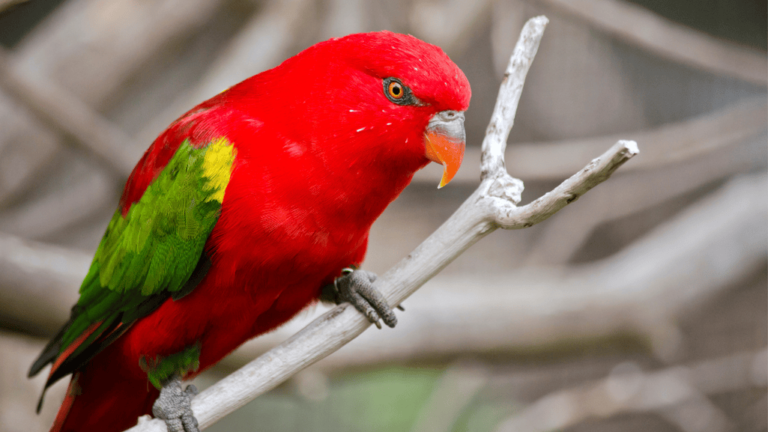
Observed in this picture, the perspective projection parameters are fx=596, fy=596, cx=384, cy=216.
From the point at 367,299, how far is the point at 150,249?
42 cm

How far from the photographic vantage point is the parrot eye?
100cm

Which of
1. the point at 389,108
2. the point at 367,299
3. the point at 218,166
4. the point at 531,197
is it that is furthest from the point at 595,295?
the point at 218,166

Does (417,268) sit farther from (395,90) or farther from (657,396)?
(657,396)

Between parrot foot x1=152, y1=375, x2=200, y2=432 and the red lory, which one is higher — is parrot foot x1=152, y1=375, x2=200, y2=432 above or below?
below

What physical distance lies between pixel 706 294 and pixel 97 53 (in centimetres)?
281

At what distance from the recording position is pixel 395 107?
1.00 metres

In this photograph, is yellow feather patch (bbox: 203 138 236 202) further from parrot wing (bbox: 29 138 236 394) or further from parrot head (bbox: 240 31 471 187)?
parrot head (bbox: 240 31 471 187)

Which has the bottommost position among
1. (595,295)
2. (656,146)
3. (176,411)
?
(176,411)

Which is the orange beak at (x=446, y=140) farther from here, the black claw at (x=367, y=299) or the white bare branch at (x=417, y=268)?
the black claw at (x=367, y=299)

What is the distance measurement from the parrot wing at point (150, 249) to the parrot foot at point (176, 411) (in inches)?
6.5

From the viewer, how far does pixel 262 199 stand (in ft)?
3.38

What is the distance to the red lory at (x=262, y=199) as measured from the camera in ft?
3.30

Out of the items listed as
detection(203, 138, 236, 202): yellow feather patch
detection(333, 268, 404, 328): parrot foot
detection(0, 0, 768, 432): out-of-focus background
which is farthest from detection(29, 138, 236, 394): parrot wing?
detection(0, 0, 768, 432): out-of-focus background

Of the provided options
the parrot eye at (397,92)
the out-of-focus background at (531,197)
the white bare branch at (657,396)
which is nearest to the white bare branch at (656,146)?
the out-of-focus background at (531,197)
